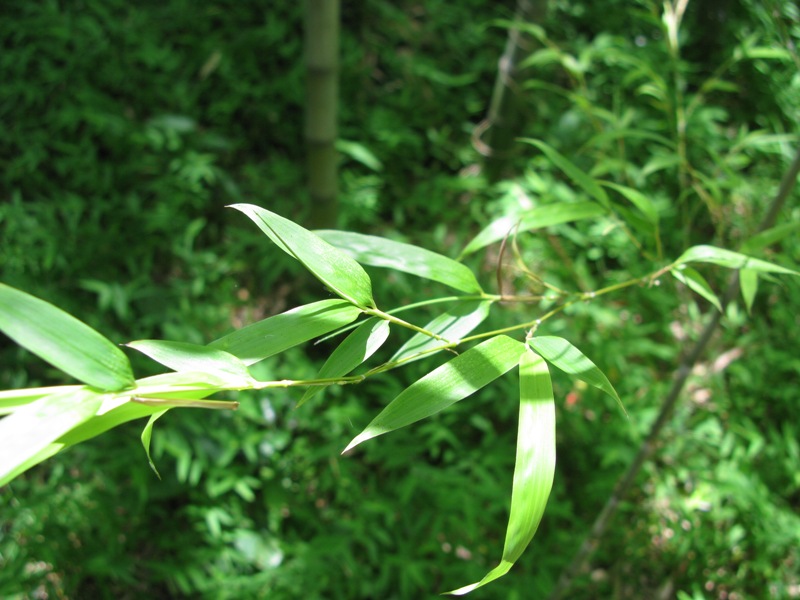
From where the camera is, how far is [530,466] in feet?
1.21

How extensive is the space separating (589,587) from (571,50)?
1.51 m

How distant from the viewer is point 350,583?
3.96ft

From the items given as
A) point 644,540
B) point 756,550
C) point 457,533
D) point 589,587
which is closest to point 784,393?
point 756,550

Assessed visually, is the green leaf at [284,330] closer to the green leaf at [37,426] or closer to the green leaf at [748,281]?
the green leaf at [37,426]

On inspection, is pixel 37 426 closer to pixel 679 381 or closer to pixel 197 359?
pixel 197 359

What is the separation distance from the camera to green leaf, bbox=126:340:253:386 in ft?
1.22

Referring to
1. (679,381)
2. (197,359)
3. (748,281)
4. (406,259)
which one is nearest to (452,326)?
(406,259)

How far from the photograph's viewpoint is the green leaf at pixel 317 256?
0.38 m

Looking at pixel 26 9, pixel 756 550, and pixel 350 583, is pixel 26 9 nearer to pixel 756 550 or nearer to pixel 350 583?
pixel 350 583

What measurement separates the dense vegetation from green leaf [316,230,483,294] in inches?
17.6

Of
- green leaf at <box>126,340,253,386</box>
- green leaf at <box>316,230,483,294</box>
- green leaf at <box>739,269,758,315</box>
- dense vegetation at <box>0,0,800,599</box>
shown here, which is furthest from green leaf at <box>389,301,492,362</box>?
dense vegetation at <box>0,0,800,599</box>

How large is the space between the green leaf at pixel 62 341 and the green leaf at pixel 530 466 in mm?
212

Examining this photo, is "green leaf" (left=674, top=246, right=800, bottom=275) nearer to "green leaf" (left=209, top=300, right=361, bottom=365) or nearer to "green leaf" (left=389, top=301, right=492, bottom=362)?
"green leaf" (left=389, top=301, right=492, bottom=362)

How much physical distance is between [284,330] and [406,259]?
129 mm
